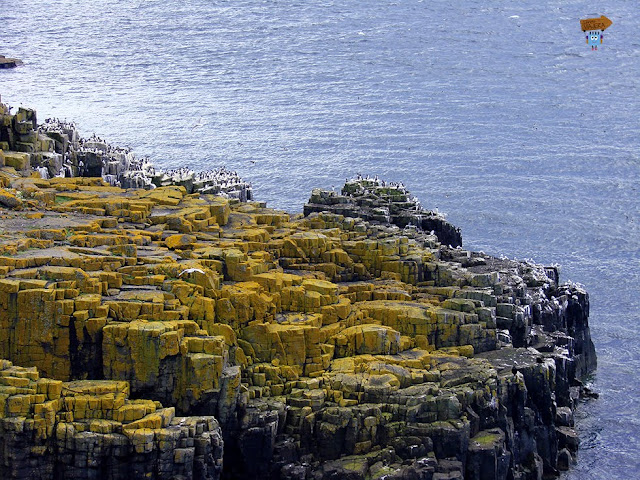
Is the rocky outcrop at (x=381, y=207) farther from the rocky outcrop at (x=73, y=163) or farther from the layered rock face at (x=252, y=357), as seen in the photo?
the layered rock face at (x=252, y=357)

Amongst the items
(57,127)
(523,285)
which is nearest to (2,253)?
(523,285)

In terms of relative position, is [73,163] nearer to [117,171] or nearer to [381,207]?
[117,171]

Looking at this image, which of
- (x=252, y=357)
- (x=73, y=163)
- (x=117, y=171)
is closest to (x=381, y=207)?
(x=117, y=171)

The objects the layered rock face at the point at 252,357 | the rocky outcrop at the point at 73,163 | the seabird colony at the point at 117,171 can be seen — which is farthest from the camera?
the seabird colony at the point at 117,171

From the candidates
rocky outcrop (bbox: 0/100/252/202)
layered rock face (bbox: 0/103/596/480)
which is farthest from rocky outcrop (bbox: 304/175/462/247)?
layered rock face (bbox: 0/103/596/480)

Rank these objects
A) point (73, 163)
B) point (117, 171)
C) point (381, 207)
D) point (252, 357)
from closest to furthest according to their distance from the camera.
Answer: point (252, 357), point (381, 207), point (73, 163), point (117, 171)

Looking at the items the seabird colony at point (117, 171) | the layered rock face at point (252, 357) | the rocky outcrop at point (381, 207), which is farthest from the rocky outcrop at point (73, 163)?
the layered rock face at point (252, 357)
